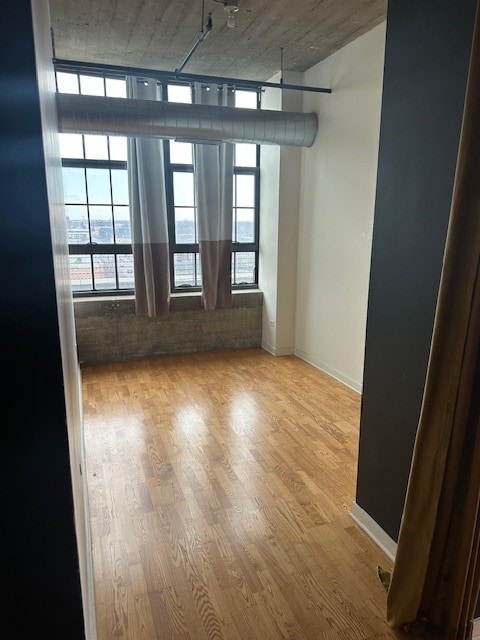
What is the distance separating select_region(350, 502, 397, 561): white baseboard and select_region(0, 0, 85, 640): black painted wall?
63.4 inches

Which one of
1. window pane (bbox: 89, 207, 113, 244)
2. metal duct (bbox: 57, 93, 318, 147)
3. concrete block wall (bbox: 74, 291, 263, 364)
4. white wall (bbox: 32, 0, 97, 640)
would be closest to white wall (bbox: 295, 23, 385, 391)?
metal duct (bbox: 57, 93, 318, 147)

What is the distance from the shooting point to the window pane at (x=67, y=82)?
174 inches

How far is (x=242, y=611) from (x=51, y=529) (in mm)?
1279

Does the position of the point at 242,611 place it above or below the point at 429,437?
below

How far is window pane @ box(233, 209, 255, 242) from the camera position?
17.6ft

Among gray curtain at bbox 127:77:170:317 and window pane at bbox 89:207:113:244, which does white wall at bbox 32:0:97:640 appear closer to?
gray curtain at bbox 127:77:170:317

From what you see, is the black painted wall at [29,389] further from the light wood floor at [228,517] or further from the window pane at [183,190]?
the window pane at [183,190]

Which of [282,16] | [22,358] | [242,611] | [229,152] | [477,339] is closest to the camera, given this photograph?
[22,358]

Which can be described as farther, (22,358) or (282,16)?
(282,16)

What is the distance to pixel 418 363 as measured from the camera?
1797 mm

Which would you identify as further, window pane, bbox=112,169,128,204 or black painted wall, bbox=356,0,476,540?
window pane, bbox=112,169,128,204

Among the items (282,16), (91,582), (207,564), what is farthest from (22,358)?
(282,16)

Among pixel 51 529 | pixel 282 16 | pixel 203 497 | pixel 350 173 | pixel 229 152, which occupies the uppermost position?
pixel 282 16

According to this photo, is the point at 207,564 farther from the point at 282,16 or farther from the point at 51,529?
the point at 282,16
